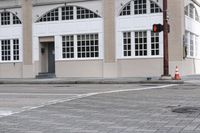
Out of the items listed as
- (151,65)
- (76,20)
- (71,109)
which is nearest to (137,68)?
(151,65)

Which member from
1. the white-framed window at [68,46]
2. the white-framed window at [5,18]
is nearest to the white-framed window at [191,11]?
the white-framed window at [68,46]

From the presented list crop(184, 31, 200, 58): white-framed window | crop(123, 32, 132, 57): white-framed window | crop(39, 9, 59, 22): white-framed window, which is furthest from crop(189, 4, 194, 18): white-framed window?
crop(39, 9, 59, 22): white-framed window

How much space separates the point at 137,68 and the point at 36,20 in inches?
354

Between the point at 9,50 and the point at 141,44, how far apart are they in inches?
440

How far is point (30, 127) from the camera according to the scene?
9.45 metres

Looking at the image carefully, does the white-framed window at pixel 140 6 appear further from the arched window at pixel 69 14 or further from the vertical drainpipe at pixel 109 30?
the arched window at pixel 69 14

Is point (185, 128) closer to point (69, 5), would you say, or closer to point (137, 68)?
point (137, 68)

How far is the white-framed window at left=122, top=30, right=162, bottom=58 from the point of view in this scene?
30359 mm

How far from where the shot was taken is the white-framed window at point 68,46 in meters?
33.0

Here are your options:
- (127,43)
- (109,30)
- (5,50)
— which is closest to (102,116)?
(127,43)

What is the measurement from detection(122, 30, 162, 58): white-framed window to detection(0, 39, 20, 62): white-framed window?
911 cm

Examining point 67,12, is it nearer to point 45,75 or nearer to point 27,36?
point 27,36

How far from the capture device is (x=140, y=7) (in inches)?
1217

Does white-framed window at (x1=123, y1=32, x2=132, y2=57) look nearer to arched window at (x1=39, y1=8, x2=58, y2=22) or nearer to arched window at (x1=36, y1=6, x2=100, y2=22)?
arched window at (x1=36, y1=6, x2=100, y2=22)
